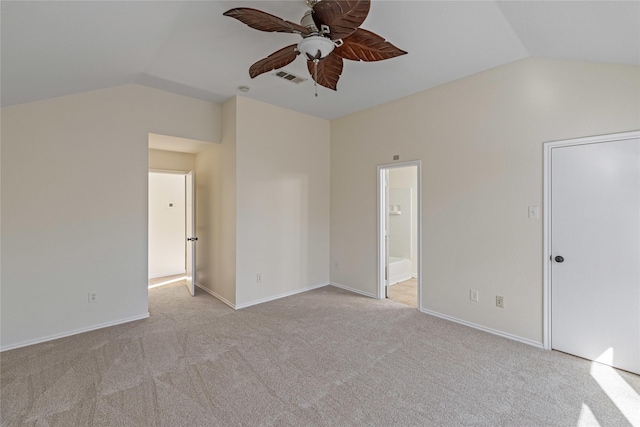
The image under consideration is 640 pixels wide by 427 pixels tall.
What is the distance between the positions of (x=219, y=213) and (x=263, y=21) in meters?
3.08

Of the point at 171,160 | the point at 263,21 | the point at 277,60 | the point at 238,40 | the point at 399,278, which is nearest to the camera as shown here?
the point at 263,21

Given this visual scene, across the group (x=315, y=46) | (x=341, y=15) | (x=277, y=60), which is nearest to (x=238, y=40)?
(x=277, y=60)

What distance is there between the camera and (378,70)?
3152mm

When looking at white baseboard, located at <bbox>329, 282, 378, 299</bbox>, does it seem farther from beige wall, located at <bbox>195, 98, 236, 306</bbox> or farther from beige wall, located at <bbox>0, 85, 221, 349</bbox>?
beige wall, located at <bbox>0, 85, 221, 349</bbox>

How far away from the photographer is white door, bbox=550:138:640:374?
2.43 meters

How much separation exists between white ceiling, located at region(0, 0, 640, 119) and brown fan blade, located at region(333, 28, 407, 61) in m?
0.36

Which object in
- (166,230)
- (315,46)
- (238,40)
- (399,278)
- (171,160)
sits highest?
(238,40)

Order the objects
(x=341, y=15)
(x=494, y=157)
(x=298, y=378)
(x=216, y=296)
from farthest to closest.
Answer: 1. (x=216, y=296)
2. (x=494, y=157)
3. (x=298, y=378)
4. (x=341, y=15)

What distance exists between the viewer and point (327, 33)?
1806mm

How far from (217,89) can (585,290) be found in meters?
4.53

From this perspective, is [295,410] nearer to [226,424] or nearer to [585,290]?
[226,424]

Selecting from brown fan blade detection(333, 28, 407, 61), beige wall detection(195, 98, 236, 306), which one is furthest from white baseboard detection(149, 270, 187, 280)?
brown fan blade detection(333, 28, 407, 61)

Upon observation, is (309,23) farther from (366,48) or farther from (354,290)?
(354,290)

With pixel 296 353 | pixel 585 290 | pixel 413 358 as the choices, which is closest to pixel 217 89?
pixel 296 353
